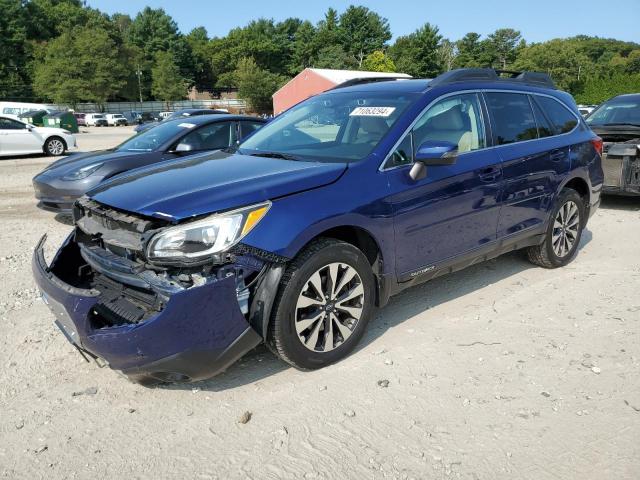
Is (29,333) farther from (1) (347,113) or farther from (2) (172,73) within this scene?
(2) (172,73)

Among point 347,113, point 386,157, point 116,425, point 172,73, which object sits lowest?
point 116,425

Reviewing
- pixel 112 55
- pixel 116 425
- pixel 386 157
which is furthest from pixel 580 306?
pixel 112 55

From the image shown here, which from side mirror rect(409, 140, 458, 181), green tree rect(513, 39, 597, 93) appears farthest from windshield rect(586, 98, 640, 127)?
green tree rect(513, 39, 597, 93)

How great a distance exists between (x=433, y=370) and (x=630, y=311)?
2056 mm

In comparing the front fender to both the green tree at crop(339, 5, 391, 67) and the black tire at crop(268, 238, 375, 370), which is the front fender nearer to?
the black tire at crop(268, 238, 375, 370)

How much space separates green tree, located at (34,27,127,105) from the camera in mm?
69375

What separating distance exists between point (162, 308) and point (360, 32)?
11543 centimetres

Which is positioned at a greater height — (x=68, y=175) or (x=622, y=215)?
(x=68, y=175)

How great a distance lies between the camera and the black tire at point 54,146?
17.3 meters

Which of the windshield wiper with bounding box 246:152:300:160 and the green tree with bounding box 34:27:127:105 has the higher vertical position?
the green tree with bounding box 34:27:127:105

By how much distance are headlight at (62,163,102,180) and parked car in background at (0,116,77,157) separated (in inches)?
431

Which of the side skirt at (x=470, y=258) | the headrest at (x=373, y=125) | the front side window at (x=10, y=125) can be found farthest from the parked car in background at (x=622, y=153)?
the front side window at (x=10, y=125)

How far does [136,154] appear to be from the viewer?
7660mm

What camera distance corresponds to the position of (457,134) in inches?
164
